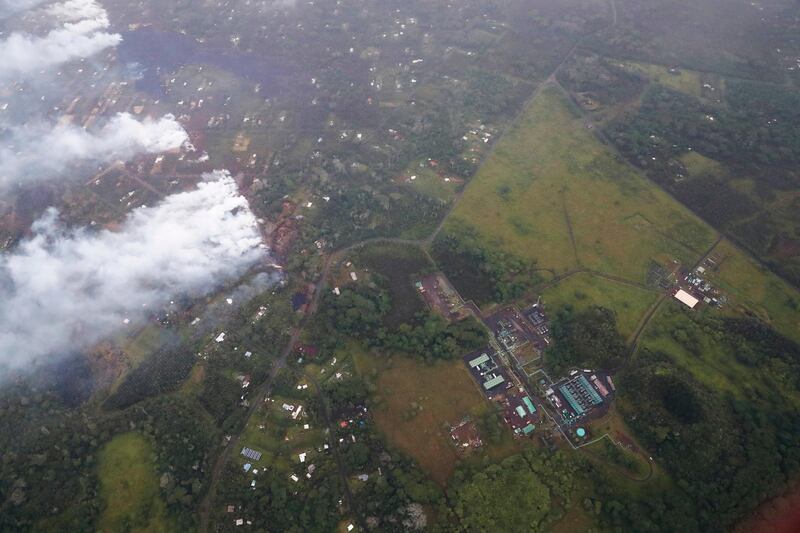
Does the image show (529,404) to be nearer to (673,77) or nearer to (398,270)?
(398,270)

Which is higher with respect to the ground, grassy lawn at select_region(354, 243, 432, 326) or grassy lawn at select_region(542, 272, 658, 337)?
grassy lawn at select_region(542, 272, 658, 337)

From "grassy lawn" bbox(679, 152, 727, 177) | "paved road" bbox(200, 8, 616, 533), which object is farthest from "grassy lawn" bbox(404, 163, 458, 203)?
"grassy lawn" bbox(679, 152, 727, 177)

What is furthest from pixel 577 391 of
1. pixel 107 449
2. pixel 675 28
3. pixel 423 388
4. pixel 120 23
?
pixel 120 23

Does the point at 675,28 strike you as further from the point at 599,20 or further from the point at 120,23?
the point at 120,23

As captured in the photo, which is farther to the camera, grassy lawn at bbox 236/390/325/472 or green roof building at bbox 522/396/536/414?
green roof building at bbox 522/396/536/414

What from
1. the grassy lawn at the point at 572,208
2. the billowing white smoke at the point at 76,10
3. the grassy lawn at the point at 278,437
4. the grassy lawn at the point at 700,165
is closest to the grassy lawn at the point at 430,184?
the grassy lawn at the point at 572,208

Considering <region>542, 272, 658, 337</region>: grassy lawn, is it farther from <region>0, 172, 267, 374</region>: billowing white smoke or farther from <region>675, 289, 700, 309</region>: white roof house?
<region>0, 172, 267, 374</region>: billowing white smoke
